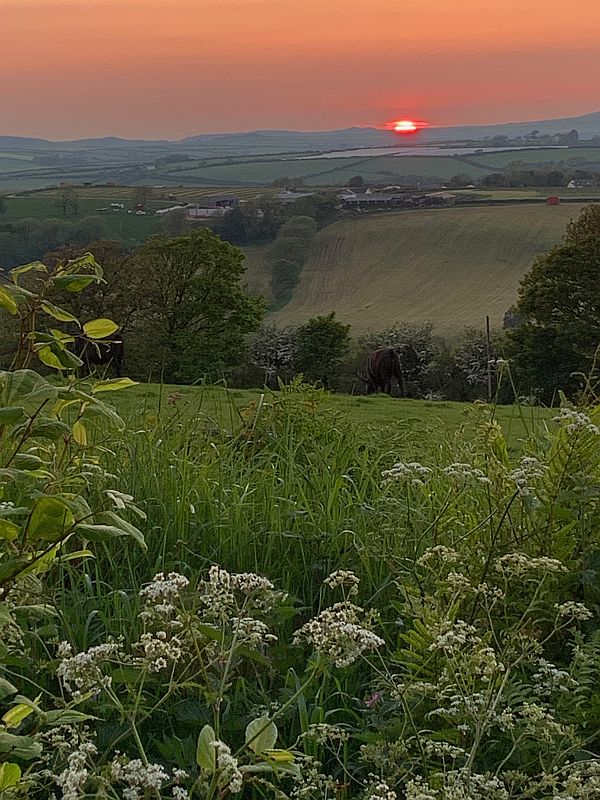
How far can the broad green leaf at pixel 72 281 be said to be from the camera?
1.54 m

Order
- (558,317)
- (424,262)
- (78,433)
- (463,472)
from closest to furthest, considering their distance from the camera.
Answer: (78,433) → (463,472) → (558,317) → (424,262)

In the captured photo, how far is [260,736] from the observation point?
55.1 inches

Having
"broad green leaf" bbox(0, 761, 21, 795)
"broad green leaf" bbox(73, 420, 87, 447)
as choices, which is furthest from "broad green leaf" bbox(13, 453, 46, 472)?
"broad green leaf" bbox(0, 761, 21, 795)

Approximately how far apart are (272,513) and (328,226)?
172 ft

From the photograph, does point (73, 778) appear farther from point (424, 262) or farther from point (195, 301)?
point (424, 262)

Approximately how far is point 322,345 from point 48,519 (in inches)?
1340

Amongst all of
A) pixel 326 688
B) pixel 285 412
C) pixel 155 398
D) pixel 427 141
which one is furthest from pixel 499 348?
pixel 427 141

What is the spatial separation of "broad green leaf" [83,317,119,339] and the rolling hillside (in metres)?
43.0

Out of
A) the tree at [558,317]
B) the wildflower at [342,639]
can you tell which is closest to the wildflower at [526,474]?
the wildflower at [342,639]

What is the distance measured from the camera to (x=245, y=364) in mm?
33688

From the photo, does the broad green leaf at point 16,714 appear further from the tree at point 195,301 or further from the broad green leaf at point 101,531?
the tree at point 195,301

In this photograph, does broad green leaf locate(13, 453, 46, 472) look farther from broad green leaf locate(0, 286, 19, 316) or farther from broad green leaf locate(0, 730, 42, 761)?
broad green leaf locate(0, 730, 42, 761)

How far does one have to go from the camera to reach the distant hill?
81500mm

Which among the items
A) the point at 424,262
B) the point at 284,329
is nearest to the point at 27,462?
the point at 284,329
